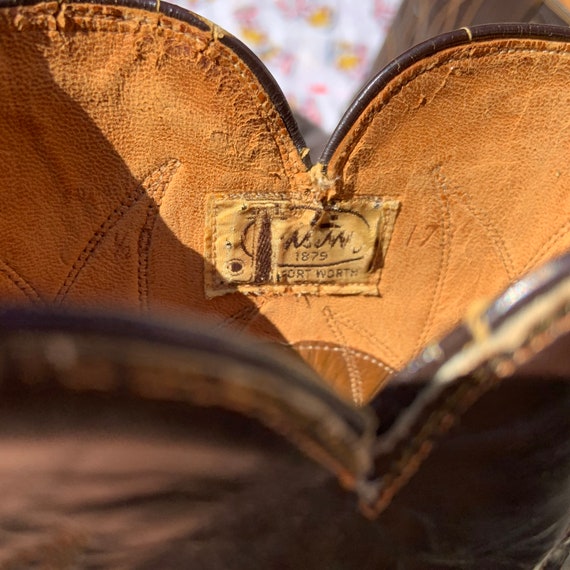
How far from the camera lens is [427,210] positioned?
485 mm

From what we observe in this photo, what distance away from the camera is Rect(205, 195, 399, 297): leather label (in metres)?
0.46

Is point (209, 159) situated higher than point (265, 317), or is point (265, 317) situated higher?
point (209, 159)

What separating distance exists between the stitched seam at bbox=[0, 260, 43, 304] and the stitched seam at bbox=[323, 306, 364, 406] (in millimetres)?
239

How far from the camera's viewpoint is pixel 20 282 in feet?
1.48

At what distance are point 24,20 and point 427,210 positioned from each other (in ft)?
1.00

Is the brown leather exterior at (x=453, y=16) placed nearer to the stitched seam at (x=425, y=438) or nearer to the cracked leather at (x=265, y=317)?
the cracked leather at (x=265, y=317)

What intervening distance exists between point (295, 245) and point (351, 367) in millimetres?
142

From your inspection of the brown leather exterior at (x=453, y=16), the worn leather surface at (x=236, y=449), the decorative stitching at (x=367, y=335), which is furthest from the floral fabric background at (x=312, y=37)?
the worn leather surface at (x=236, y=449)

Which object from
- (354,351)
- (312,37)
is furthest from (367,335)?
(312,37)

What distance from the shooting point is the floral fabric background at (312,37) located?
1140 mm

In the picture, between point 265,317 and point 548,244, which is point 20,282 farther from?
point 548,244

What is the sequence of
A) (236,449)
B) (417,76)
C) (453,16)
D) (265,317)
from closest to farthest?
(236,449) < (417,76) < (265,317) < (453,16)

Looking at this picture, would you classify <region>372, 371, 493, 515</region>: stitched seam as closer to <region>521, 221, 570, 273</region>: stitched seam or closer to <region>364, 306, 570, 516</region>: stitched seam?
<region>364, 306, 570, 516</region>: stitched seam

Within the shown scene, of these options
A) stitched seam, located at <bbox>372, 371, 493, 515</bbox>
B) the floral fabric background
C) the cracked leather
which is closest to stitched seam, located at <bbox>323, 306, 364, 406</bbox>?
the cracked leather
